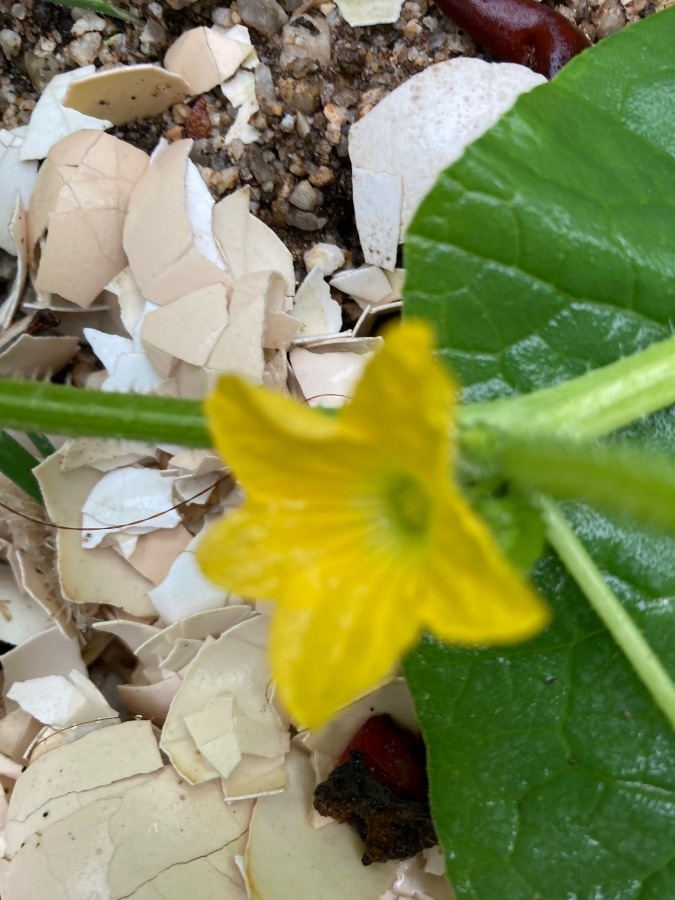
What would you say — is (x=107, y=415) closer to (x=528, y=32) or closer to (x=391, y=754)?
(x=391, y=754)

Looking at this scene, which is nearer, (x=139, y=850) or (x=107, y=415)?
(x=107, y=415)

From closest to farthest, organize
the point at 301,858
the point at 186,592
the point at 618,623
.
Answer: the point at 618,623 < the point at 301,858 < the point at 186,592

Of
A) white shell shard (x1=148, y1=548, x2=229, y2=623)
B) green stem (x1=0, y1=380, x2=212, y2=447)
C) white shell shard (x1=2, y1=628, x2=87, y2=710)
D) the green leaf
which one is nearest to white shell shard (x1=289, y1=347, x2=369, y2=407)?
white shell shard (x1=148, y1=548, x2=229, y2=623)

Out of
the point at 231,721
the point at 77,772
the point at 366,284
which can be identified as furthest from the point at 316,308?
the point at 77,772

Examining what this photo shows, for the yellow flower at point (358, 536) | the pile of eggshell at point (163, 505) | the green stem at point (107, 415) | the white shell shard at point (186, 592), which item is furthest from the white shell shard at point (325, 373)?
the yellow flower at point (358, 536)

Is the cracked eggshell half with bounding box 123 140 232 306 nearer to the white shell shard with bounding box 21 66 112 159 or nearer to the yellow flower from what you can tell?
the white shell shard with bounding box 21 66 112 159

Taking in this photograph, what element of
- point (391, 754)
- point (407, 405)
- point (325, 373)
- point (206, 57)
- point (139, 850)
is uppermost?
point (407, 405)
